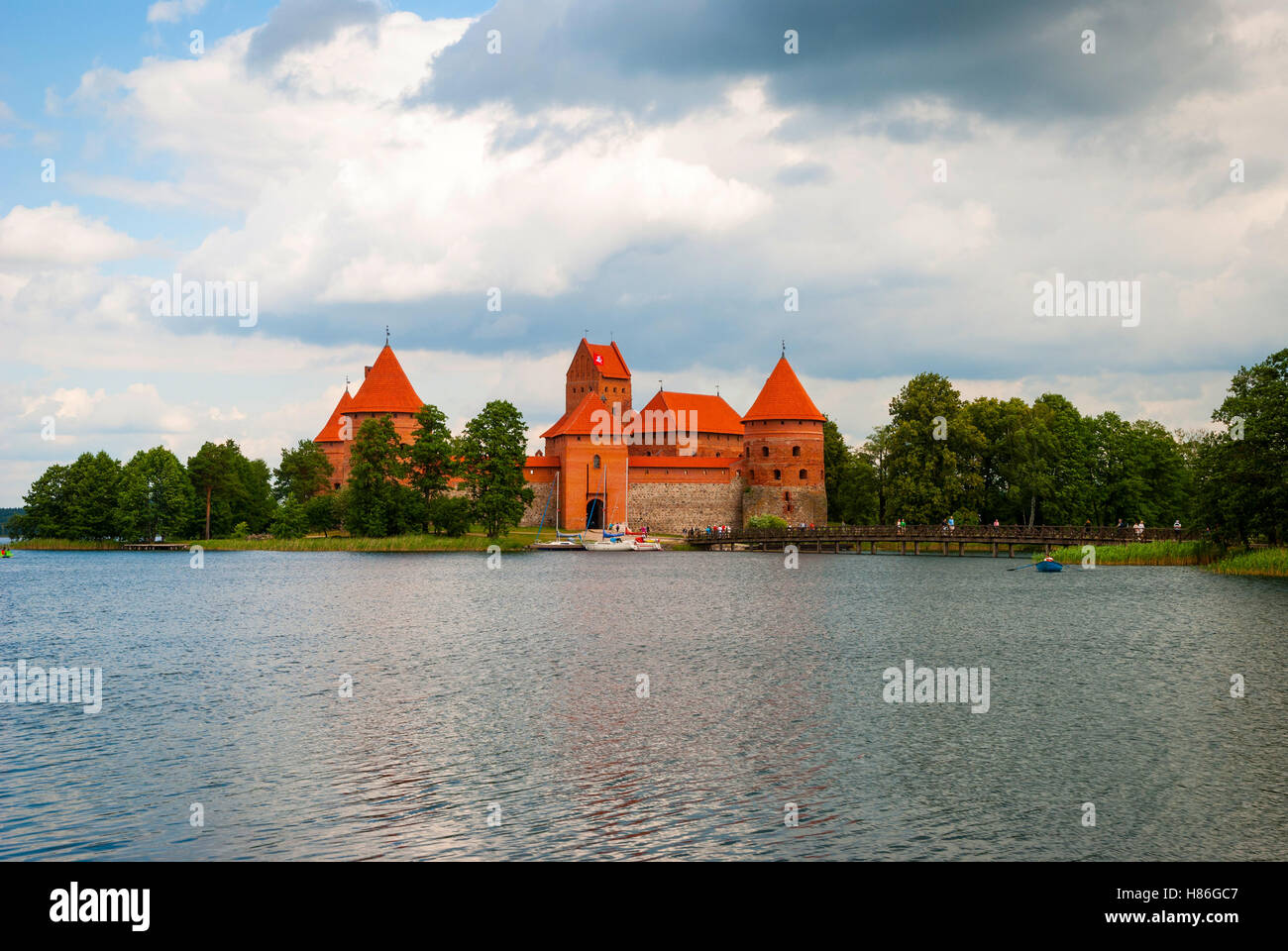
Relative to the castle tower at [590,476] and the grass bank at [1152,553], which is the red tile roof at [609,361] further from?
the grass bank at [1152,553]

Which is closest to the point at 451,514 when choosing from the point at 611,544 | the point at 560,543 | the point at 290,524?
the point at 560,543

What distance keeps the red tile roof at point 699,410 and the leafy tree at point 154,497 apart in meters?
37.3

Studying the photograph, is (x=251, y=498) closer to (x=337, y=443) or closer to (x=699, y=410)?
(x=337, y=443)

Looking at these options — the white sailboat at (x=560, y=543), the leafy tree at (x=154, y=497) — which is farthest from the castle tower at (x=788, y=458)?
the leafy tree at (x=154, y=497)

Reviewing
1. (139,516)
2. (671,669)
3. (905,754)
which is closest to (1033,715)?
(905,754)

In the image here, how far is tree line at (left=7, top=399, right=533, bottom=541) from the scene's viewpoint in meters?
60.9

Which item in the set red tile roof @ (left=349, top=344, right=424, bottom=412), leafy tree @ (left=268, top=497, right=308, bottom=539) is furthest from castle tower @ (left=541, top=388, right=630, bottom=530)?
leafy tree @ (left=268, top=497, right=308, bottom=539)

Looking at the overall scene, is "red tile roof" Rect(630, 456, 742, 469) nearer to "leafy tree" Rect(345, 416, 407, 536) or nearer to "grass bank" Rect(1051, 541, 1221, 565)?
"leafy tree" Rect(345, 416, 407, 536)

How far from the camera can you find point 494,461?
2383 inches

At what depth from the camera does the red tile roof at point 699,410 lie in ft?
289

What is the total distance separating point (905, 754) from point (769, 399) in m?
64.8

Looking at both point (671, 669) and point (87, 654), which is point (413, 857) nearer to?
point (671, 669)

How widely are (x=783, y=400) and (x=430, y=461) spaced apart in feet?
91.3
